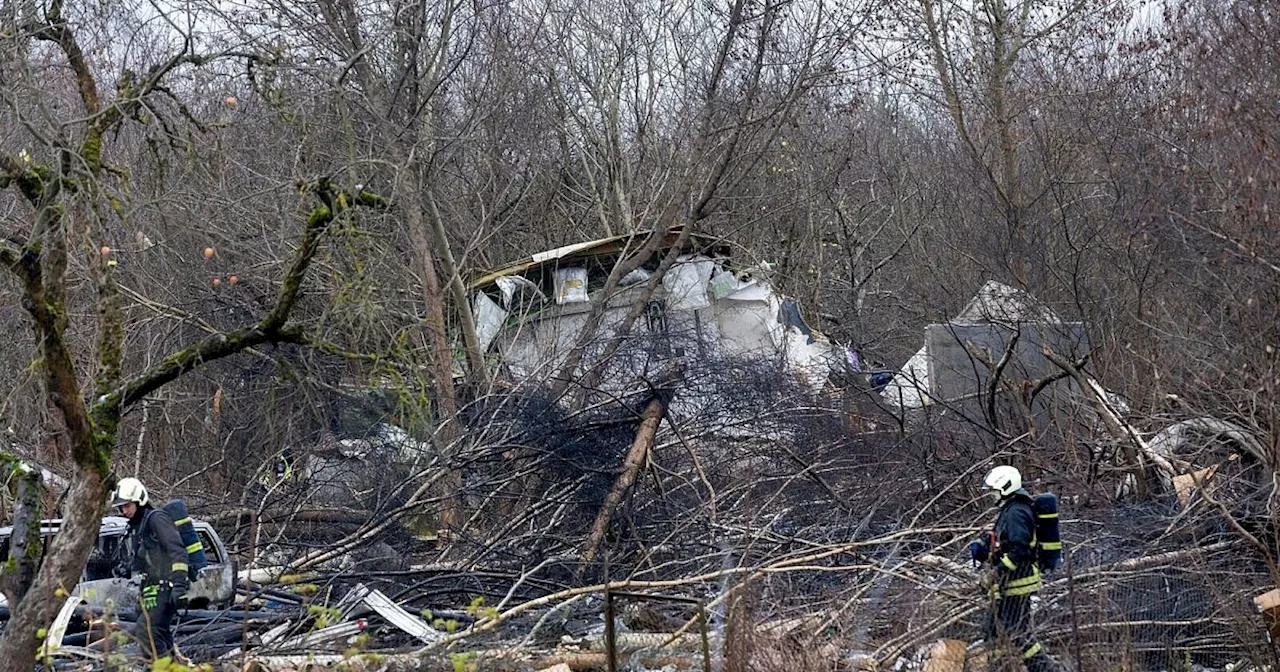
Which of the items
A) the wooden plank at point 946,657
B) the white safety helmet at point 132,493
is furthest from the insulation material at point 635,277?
the wooden plank at point 946,657

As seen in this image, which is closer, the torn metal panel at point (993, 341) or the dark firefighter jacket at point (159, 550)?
the dark firefighter jacket at point (159, 550)

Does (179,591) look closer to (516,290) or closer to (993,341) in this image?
(516,290)

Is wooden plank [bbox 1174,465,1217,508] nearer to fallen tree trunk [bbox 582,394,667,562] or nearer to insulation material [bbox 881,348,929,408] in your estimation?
insulation material [bbox 881,348,929,408]

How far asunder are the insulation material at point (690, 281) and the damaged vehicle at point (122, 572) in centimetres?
767

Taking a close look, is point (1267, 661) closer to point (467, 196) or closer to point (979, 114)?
point (467, 196)

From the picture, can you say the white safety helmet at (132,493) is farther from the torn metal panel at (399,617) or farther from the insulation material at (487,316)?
the insulation material at (487,316)

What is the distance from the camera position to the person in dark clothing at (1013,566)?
7168mm

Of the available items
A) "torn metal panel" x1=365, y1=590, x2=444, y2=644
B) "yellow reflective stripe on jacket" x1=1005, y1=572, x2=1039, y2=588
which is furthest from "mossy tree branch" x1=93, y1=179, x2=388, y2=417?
"yellow reflective stripe on jacket" x1=1005, y1=572, x2=1039, y2=588

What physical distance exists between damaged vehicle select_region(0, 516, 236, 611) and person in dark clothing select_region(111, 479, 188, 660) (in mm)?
276

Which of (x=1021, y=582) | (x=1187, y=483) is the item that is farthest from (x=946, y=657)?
(x=1187, y=483)

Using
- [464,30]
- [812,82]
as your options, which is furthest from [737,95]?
[464,30]

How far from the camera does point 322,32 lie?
1301 cm

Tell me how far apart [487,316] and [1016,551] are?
31.4ft

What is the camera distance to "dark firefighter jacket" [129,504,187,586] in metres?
8.01
